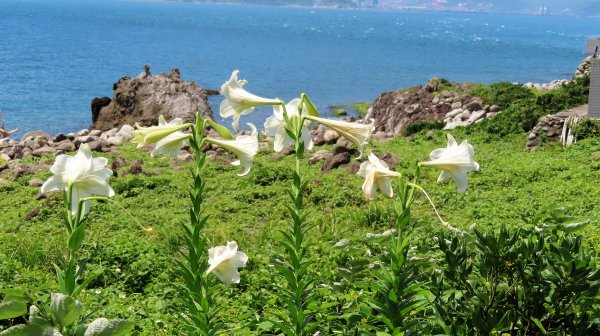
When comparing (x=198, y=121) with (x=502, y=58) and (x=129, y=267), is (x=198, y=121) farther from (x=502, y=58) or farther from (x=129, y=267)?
(x=502, y=58)

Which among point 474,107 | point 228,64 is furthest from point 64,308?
point 228,64

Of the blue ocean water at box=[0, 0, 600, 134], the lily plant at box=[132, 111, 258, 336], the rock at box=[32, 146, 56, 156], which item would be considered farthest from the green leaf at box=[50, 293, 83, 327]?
the blue ocean water at box=[0, 0, 600, 134]

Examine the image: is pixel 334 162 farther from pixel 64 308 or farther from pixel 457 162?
pixel 64 308

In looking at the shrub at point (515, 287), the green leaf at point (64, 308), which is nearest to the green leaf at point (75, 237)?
the green leaf at point (64, 308)

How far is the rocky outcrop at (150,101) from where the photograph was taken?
19.5m

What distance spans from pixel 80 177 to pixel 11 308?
1.96 ft

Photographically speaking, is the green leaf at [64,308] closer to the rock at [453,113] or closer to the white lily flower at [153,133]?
the white lily flower at [153,133]

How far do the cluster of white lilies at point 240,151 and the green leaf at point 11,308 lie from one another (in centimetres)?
48

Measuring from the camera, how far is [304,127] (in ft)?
10.1

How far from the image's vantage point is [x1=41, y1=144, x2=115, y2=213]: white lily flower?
281 cm

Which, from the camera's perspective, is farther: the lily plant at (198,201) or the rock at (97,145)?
the rock at (97,145)

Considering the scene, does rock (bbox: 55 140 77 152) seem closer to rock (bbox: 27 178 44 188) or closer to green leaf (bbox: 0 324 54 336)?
rock (bbox: 27 178 44 188)

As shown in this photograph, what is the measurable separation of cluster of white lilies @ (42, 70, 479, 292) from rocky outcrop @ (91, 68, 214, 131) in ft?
53.5

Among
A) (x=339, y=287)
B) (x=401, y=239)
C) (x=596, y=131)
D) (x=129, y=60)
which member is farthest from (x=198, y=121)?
(x=129, y=60)
